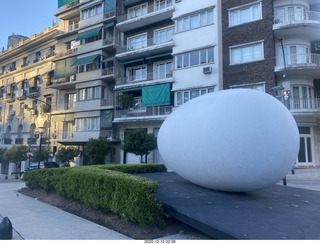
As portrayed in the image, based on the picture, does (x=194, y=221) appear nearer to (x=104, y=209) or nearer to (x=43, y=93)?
(x=104, y=209)

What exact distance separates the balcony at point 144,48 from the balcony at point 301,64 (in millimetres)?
10016

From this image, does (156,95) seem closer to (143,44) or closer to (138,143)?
(138,143)

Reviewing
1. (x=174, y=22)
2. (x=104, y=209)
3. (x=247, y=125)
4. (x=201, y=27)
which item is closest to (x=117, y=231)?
(x=104, y=209)

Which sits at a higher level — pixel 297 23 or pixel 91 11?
pixel 91 11

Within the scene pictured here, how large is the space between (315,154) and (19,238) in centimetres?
2121

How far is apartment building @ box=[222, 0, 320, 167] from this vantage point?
65.3 feet

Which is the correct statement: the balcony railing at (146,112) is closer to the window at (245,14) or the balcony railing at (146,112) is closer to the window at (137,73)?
the window at (137,73)

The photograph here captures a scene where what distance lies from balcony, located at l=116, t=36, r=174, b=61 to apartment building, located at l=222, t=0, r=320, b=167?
21.9 ft

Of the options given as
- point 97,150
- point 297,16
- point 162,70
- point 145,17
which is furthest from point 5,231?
point 145,17

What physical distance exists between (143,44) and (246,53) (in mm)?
11508

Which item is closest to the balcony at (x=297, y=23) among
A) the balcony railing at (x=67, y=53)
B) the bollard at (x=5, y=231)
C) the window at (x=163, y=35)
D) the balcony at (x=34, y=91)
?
the window at (x=163, y=35)

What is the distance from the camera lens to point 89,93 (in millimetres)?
30656

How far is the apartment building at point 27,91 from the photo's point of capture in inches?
1438

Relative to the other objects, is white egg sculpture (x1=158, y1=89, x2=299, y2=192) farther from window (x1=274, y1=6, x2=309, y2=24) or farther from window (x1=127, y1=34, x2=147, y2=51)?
window (x1=127, y1=34, x2=147, y2=51)
